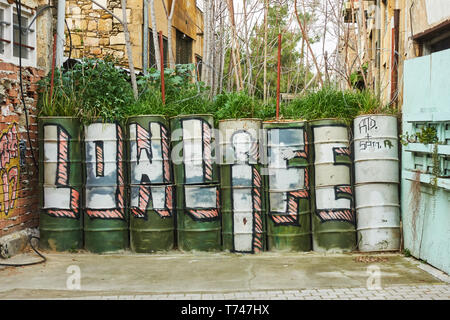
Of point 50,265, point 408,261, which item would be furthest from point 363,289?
point 50,265

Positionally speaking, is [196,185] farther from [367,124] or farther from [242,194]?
[367,124]

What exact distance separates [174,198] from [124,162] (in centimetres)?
88

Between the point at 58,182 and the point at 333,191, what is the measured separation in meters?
3.86

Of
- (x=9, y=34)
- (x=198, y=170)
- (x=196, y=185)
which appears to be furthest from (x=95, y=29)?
(x=196, y=185)

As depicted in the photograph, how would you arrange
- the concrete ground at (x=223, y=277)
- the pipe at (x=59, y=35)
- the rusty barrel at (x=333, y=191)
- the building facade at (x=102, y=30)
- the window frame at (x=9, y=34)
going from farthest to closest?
the building facade at (x=102, y=30), the pipe at (x=59, y=35), the rusty barrel at (x=333, y=191), the window frame at (x=9, y=34), the concrete ground at (x=223, y=277)

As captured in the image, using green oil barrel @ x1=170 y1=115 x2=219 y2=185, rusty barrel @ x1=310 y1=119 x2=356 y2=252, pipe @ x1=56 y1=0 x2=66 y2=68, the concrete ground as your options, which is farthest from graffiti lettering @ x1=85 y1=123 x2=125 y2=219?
rusty barrel @ x1=310 y1=119 x2=356 y2=252

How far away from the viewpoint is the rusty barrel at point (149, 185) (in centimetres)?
726

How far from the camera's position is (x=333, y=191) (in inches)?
284

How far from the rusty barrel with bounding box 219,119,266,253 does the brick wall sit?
285 centimetres

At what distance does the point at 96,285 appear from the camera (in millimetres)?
5602

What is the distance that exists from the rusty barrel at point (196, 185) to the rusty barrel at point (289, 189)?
0.80 metres

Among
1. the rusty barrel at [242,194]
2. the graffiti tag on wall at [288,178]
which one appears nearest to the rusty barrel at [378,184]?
the graffiti tag on wall at [288,178]

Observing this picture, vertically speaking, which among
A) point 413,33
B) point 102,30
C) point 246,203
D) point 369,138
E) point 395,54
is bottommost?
point 246,203

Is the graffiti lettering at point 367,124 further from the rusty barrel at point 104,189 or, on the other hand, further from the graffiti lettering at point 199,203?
the rusty barrel at point 104,189
